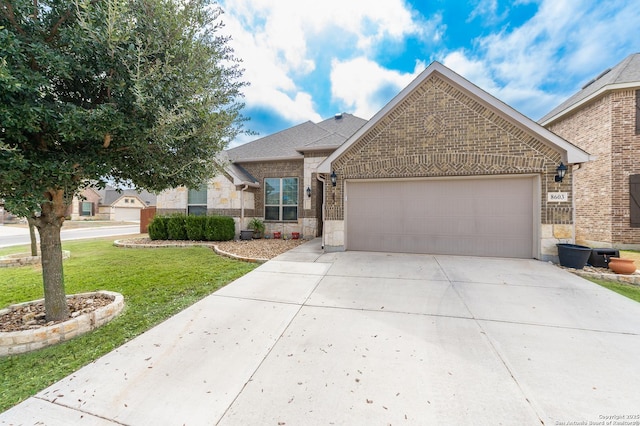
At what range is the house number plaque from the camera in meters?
6.72

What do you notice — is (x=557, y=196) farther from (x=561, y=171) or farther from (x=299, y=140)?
(x=299, y=140)

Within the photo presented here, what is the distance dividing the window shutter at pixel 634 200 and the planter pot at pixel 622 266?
18.4 ft

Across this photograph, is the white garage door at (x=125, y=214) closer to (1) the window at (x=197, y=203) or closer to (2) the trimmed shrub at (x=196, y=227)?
(1) the window at (x=197, y=203)

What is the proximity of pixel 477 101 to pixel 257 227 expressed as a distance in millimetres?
9979

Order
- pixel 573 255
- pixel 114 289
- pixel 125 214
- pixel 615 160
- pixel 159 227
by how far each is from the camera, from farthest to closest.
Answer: pixel 125 214
pixel 159 227
pixel 615 160
pixel 573 255
pixel 114 289

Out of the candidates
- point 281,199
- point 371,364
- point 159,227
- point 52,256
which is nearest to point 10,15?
point 52,256

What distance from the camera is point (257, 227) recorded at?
39.0 feet

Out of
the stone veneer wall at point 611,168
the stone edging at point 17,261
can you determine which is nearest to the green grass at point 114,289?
the stone edging at point 17,261

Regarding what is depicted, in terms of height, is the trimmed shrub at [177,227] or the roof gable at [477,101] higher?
the roof gable at [477,101]

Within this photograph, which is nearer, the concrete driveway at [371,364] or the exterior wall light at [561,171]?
the concrete driveway at [371,364]

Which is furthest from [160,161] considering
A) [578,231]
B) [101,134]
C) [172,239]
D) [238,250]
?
[578,231]

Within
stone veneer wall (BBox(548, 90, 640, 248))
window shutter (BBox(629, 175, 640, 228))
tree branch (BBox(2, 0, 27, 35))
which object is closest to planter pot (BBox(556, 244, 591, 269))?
stone veneer wall (BBox(548, 90, 640, 248))

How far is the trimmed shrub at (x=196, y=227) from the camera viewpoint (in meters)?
11.1

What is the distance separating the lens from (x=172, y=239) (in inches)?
451
